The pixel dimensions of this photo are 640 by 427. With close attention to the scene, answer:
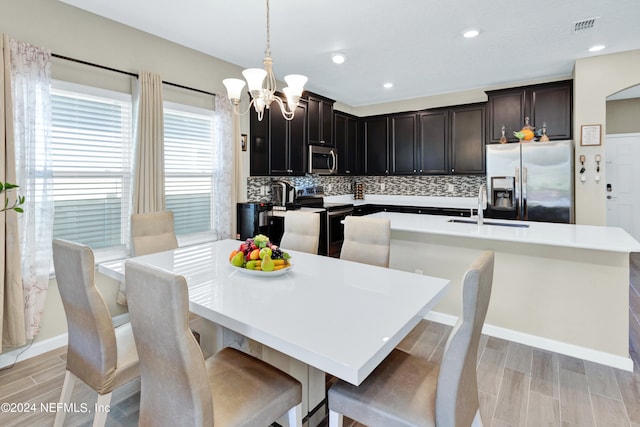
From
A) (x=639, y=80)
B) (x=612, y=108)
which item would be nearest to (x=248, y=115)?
(x=639, y=80)

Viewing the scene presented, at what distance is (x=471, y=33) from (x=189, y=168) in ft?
10.5

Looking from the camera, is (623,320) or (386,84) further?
(386,84)

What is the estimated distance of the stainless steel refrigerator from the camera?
4.15 metres

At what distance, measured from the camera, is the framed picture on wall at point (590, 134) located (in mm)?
3965

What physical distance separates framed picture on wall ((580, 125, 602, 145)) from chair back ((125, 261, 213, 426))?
15.7ft

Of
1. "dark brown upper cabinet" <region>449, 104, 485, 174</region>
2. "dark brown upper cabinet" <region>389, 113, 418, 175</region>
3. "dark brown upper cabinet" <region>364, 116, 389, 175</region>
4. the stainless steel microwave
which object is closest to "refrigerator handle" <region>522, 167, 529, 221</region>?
"dark brown upper cabinet" <region>449, 104, 485, 174</region>

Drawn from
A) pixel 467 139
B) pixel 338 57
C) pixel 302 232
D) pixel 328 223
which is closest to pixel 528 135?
pixel 467 139

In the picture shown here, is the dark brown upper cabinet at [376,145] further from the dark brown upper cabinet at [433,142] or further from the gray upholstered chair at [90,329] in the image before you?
the gray upholstered chair at [90,329]

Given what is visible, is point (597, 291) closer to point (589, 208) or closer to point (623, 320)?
point (623, 320)

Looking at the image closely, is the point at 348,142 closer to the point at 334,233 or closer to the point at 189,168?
the point at 334,233

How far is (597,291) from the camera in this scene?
2.46m

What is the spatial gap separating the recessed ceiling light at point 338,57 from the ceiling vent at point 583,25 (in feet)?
7.29

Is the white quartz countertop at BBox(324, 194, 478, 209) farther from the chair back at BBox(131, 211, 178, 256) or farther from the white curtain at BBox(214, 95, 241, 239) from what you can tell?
the chair back at BBox(131, 211, 178, 256)

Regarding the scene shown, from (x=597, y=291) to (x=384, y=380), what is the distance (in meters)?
2.07
